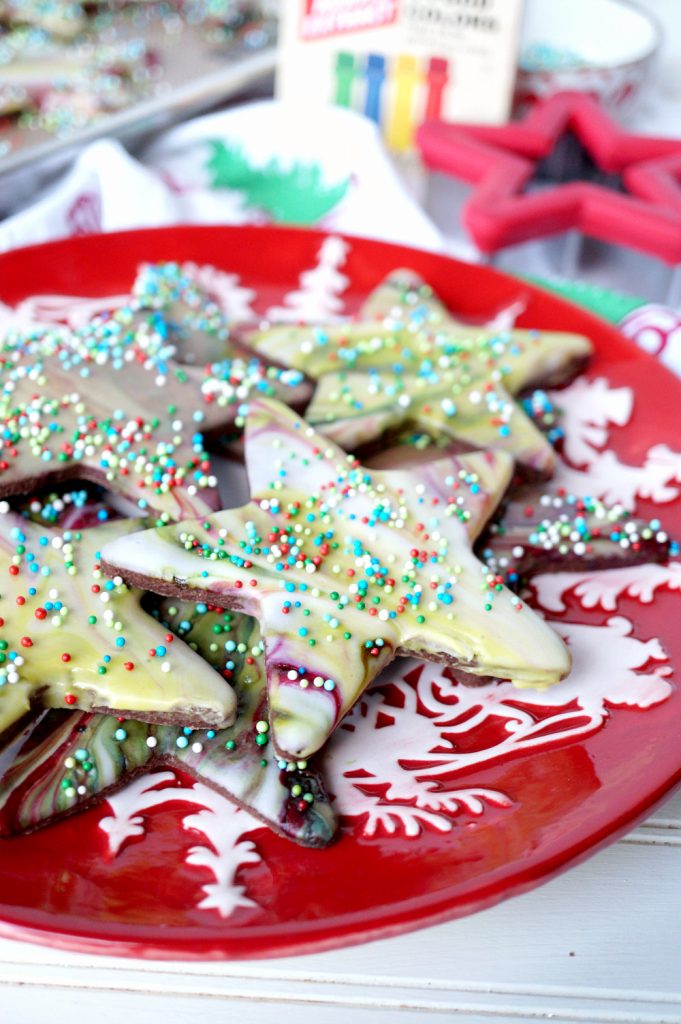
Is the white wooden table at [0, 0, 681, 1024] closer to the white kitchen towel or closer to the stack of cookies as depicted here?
the stack of cookies

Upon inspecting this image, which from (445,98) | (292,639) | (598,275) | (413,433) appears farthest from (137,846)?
(445,98)

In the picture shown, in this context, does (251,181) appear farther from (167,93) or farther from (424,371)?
(424,371)

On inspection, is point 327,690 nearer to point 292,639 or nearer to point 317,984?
point 292,639

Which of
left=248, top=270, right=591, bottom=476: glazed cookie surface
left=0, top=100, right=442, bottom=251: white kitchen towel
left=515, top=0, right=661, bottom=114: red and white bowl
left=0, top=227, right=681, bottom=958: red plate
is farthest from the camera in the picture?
left=515, top=0, right=661, bottom=114: red and white bowl

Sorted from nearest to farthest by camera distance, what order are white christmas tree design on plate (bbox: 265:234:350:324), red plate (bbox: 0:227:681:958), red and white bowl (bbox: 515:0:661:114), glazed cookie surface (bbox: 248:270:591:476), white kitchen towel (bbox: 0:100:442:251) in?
red plate (bbox: 0:227:681:958) → glazed cookie surface (bbox: 248:270:591:476) → white christmas tree design on plate (bbox: 265:234:350:324) → white kitchen towel (bbox: 0:100:442:251) → red and white bowl (bbox: 515:0:661:114)

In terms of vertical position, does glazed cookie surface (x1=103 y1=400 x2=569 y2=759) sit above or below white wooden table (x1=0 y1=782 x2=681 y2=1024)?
above

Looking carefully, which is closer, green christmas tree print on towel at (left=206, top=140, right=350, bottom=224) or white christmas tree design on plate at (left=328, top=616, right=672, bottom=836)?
white christmas tree design on plate at (left=328, top=616, right=672, bottom=836)

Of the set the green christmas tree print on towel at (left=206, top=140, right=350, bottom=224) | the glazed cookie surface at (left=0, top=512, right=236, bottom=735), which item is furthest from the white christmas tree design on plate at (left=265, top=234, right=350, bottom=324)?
the glazed cookie surface at (left=0, top=512, right=236, bottom=735)
